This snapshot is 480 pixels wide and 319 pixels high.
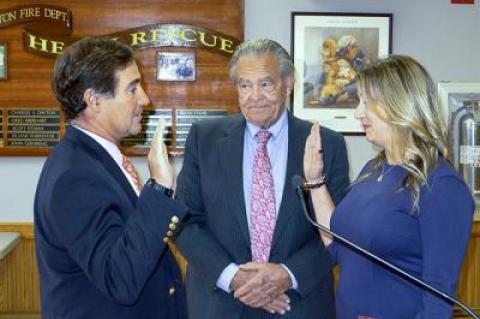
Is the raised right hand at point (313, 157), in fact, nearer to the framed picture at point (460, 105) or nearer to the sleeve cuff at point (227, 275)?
the sleeve cuff at point (227, 275)

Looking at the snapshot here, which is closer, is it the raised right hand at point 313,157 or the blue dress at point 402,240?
the blue dress at point 402,240

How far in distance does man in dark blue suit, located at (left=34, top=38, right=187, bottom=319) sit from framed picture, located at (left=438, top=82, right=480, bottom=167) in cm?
230

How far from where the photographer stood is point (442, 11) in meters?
3.43

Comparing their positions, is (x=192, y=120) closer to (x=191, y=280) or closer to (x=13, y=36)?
(x=13, y=36)

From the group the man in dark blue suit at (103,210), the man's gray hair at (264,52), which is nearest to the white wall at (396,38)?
the man's gray hair at (264,52)

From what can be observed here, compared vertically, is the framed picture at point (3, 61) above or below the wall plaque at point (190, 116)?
above

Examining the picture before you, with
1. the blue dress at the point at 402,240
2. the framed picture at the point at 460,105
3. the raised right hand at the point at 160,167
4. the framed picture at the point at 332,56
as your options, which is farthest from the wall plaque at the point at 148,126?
the raised right hand at the point at 160,167

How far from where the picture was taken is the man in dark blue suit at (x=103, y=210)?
1329 mm

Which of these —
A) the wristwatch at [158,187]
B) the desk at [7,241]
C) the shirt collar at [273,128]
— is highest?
the shirt collar at [273,128]

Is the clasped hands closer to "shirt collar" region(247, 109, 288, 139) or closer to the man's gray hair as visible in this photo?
"shirt collar" region(247, 109, 288, 139)

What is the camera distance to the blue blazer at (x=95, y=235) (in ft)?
4.34

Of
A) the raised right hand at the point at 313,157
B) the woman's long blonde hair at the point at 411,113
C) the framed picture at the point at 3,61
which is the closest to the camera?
the woman's long blonde hair at the point at 411,113

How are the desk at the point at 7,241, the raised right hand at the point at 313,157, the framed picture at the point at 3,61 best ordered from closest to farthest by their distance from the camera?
the raised right hand at the point at 313,157 < the desk at the point at 7,241 < the framed picture at the point at 3,61

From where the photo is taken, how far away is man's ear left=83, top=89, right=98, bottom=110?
1.48 m
